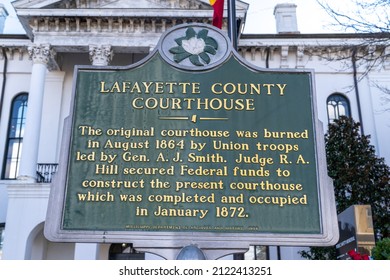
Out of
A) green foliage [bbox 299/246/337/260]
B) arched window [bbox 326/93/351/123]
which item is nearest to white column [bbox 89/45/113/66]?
arched window [bbox 326/93/351/123]

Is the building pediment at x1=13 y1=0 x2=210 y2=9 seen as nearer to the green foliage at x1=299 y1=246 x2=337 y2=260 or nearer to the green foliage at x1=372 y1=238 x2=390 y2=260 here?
the green foliage at x1=299 y1=246 x2=337 y2=260

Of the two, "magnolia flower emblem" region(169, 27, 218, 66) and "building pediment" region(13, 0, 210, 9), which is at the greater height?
"building pediment" region(13, 0, 210, 9)

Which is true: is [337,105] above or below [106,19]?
below

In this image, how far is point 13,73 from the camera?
22.3 meters

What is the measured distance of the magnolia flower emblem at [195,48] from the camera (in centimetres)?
545

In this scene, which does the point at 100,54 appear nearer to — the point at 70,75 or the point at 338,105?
the point at 70,75

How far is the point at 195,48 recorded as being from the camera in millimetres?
5477

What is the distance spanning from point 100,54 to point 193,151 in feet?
52.0

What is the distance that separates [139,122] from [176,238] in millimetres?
1378

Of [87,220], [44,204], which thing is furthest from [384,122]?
[87,220]

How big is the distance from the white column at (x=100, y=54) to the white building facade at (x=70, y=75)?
0.04 metres

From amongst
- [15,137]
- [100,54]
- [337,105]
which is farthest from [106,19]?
[337,105]

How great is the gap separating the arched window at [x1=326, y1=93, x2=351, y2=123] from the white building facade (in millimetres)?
48

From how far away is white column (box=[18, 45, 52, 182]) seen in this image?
18.6 metres
